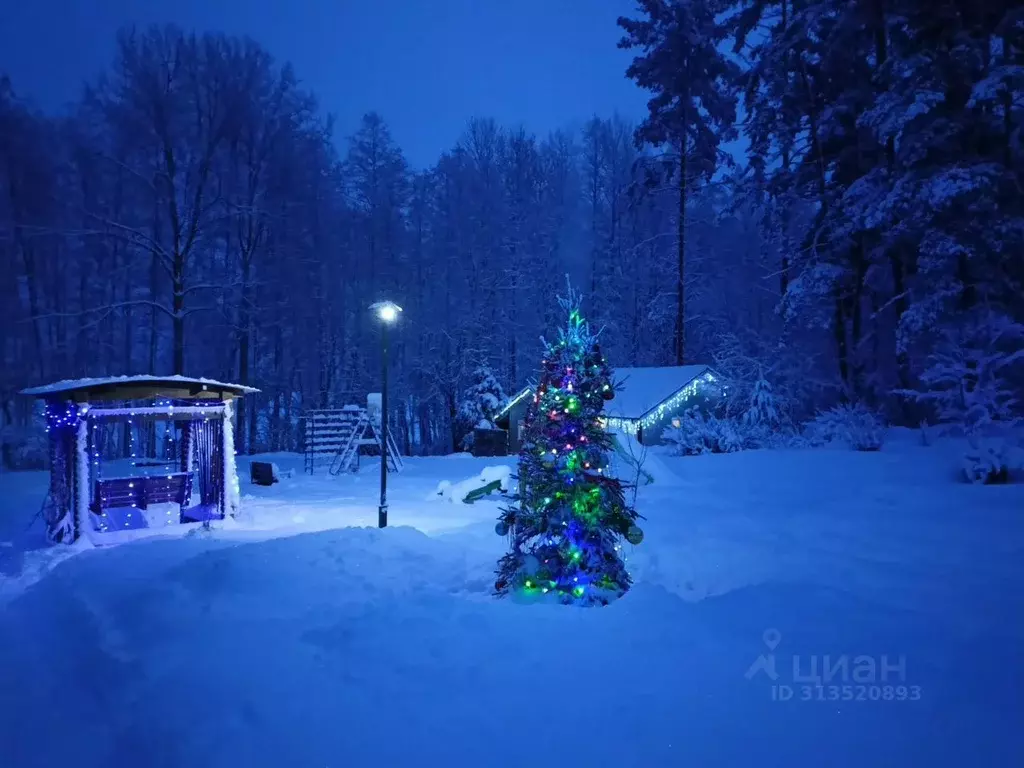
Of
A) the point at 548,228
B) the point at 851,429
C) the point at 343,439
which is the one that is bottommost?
the point at 343,439

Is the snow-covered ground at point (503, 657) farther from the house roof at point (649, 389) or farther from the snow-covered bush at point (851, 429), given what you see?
the house roof at point (649, 389)

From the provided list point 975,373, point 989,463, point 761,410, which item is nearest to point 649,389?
point 761,410

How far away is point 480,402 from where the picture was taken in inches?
1194

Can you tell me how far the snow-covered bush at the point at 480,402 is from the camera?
3020cm

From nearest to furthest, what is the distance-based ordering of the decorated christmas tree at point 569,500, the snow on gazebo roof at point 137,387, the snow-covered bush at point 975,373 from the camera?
the decorated christmas tree at point 569,500 → the snow on gazebo roof at point 137,387 → the snow-covered bush at point 975,373

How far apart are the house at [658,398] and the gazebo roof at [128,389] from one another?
13.1 m

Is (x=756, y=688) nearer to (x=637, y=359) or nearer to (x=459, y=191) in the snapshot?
(x=637, y=359)

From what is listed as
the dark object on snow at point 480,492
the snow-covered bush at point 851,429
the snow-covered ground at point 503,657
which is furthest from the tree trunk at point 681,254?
the snow-covered ground at point 503,657

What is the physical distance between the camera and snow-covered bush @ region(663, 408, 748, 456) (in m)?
19.5

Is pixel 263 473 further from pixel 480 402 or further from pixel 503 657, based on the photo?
pixel 503 657

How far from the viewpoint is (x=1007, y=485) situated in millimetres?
11086

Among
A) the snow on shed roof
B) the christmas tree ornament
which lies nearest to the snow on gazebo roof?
the christmas tree ornament

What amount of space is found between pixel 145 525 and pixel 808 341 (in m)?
26.8

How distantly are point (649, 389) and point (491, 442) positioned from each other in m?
8.67
